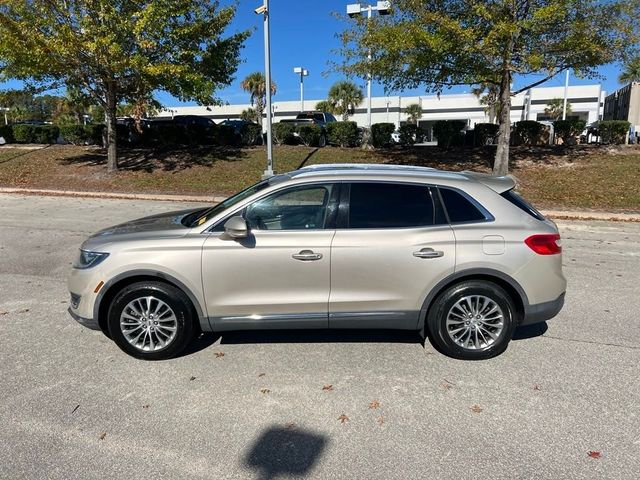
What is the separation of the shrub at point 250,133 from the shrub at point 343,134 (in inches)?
141

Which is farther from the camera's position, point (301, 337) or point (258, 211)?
point (301, 337)

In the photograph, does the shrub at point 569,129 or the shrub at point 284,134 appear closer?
the shrub at point 569,129

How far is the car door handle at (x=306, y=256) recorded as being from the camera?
393cm

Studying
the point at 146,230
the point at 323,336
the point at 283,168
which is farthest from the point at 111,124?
the point at 323,336

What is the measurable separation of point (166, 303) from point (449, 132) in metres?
18.1

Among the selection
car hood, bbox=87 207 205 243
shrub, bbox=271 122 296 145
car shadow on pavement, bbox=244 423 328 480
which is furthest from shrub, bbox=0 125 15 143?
car shadow on pavement, bbox=244 423 328 480

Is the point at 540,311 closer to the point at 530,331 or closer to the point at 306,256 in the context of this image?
the point at 530,331

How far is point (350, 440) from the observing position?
121 inches

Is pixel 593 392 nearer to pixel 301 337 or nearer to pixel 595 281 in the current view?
pixel 301 337

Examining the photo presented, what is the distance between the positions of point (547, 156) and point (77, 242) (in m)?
16.2

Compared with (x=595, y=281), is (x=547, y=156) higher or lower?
higher

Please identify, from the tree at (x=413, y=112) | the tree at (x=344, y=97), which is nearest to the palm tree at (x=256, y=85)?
Answer: the tree at (x=344, y=97)

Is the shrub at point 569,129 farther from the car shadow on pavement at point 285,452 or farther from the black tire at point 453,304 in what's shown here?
the car shadow on pavement at point 285,452

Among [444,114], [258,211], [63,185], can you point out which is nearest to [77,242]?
[258,211]
